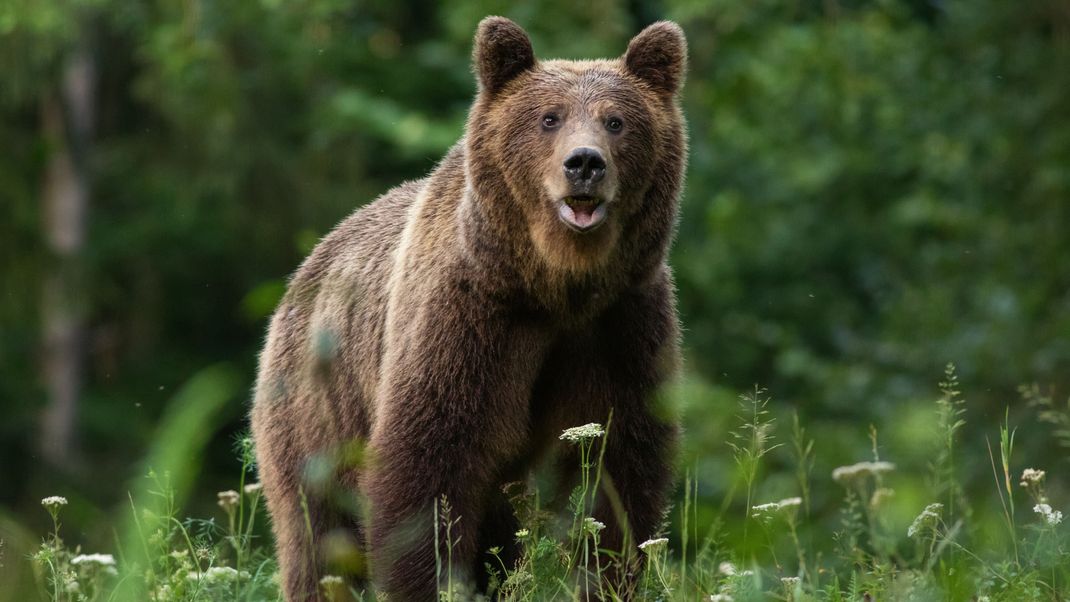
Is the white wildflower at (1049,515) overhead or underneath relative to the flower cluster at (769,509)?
overhead

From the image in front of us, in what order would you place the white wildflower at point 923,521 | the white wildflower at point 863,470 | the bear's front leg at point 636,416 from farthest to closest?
the bear's front leg at point 636,416
the white wildflower at point 923,521
the white wildflower at point 863,470

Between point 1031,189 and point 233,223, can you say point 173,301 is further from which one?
point 1031,189

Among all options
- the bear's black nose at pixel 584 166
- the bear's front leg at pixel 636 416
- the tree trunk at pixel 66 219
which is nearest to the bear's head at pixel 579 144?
the bear's black nose at pixel 584 166

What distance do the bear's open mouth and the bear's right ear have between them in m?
0.65

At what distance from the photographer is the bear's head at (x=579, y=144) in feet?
17.2

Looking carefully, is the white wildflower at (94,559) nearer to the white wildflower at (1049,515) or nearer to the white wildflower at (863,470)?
the white wildflower at (863,470)

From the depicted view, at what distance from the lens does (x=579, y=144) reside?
17.2 ft

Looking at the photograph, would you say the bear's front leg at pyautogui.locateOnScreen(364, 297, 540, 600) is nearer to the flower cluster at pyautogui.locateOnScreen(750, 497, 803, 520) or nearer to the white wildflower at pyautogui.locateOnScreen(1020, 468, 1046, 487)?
the flower cluster at pyautogui.locateOnScreen(750, 497, 803, 520)

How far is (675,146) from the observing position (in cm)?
558

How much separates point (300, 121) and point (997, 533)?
47.6ft

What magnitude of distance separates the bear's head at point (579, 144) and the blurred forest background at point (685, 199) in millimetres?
5914

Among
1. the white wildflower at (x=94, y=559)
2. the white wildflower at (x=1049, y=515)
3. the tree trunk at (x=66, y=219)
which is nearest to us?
the white wildflower at (x=1049, y=515)

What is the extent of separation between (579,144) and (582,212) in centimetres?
21

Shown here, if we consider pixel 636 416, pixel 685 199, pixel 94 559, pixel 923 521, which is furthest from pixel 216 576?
pixel 685 199
